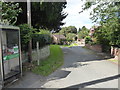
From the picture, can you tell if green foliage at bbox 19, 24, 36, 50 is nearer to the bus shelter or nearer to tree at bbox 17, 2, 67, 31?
the bus shelter

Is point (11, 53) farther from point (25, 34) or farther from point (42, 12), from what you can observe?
point (42, 12)

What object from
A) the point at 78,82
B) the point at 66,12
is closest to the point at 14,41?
the point at 78,82

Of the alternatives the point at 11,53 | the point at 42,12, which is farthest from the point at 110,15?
the point at 11,53

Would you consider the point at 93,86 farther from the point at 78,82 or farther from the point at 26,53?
the point at 26,53

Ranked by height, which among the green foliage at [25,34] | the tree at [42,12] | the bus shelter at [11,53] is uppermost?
the tree at [42,12]

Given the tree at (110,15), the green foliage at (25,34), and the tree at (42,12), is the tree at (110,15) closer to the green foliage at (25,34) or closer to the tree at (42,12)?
the tree at (42,12)

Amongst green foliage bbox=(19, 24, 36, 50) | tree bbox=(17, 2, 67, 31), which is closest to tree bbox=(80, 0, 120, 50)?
tree bbox=(17, 2, 67, 31)

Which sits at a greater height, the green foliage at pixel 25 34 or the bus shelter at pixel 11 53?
the green foliage at pixel 25 34

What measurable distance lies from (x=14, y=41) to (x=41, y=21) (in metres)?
6.85

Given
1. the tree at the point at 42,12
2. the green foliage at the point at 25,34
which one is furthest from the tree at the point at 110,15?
the green foliage at the point at 25,34

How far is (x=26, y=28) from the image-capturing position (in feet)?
24.2

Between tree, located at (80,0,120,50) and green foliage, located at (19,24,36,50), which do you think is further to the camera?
tree, located at (80,0,120,50)

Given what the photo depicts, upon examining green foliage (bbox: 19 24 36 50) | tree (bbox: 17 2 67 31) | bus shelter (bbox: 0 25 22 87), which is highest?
tree (bbox: 17 2 67 31)

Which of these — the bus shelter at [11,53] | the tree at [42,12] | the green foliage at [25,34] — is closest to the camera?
the bus shelter at [11,53]
